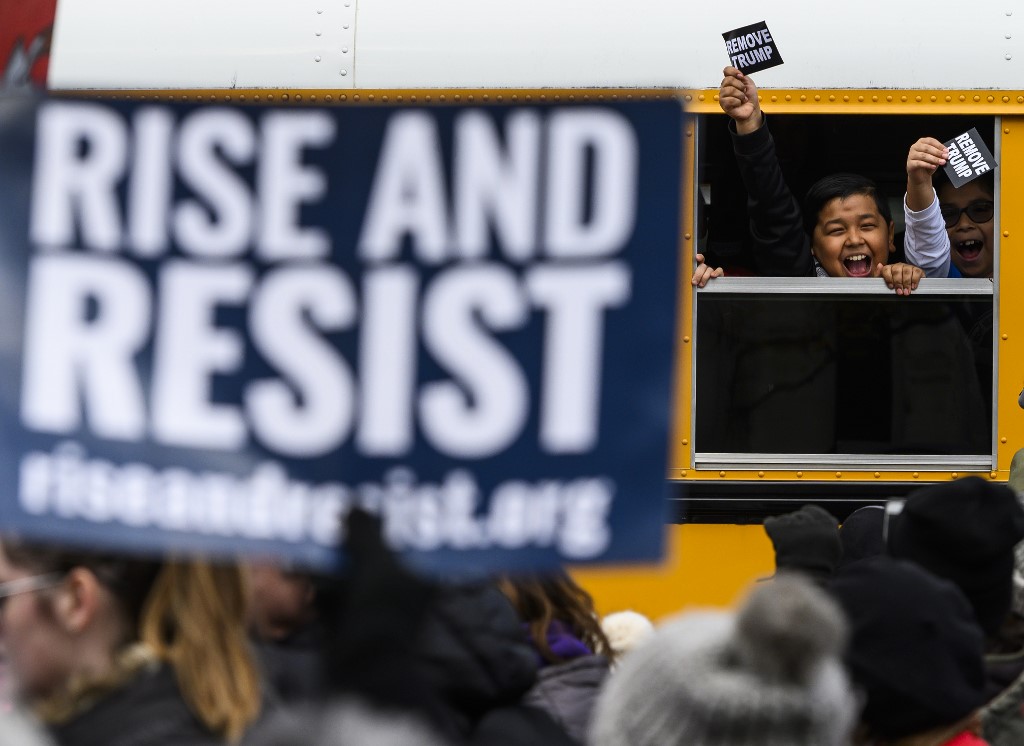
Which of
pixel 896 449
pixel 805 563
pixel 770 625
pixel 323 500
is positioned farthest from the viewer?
pixel 896 449

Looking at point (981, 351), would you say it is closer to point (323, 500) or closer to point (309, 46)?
point (309, 46)

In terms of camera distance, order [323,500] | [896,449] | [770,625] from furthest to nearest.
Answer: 1. [896,449]
2. [323,500]
3. [770,625]

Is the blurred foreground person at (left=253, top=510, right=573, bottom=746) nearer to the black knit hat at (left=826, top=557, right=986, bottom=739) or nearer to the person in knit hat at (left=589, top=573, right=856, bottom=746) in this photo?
the person in knit hat at (left=589, top=573, right=856, bottom=746)

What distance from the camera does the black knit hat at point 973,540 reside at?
2.59m

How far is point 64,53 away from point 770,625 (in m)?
3.69

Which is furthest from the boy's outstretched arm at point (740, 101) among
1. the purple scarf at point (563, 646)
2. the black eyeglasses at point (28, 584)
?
the black eyeglasses at point (28, 584)

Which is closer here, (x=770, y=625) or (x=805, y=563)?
(x=770, y=625)

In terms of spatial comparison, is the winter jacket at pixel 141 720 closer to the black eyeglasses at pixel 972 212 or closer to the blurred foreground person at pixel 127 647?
the blurred foreground person at pixel 127 647

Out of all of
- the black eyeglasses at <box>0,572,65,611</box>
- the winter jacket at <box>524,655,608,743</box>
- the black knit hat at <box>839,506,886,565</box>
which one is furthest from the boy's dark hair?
the black eyeglasses at <box>0,572,65,611</box>

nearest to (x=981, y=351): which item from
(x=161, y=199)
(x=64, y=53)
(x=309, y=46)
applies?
(x=309, y=46)

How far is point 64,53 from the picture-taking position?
15.1 feet

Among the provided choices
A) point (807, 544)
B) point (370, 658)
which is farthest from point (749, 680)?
point (807, 544)

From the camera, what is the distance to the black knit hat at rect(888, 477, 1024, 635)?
2594 mm

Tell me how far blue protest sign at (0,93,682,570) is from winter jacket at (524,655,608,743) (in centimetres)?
74
